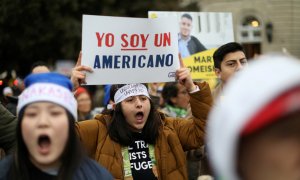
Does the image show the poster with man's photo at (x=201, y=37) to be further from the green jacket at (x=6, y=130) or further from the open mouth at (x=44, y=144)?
the open mouth at (x=44, y=144)

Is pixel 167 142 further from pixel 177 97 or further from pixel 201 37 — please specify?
pixel 177 97

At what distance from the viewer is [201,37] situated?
6.21 m

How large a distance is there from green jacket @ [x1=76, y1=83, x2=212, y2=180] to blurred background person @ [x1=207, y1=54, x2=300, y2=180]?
7.67 feet

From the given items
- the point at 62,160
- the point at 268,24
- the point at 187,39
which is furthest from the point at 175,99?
the point at 268,24

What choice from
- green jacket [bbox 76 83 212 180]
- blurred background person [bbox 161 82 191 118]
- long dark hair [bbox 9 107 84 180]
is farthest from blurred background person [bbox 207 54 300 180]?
blurred background person [bbox 161 82 191 118]

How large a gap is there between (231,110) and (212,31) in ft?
17.1

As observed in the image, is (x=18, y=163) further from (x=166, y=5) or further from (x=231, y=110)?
(x=166, y=5)

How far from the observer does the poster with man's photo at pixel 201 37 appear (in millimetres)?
5941

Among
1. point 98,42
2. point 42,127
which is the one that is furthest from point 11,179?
point 98,42

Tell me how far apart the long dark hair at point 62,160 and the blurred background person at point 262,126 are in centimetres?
120

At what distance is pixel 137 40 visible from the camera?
12.5 ft

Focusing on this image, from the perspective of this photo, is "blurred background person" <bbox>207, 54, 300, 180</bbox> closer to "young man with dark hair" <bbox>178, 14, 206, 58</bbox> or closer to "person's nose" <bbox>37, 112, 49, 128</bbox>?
"person's nose" <bbox>37, 112, 49, 128</bbox>

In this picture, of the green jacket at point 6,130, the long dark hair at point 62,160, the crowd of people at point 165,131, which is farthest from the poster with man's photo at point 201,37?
the long dark hair at point 62,160

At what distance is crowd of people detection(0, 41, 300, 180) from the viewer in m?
0.93
